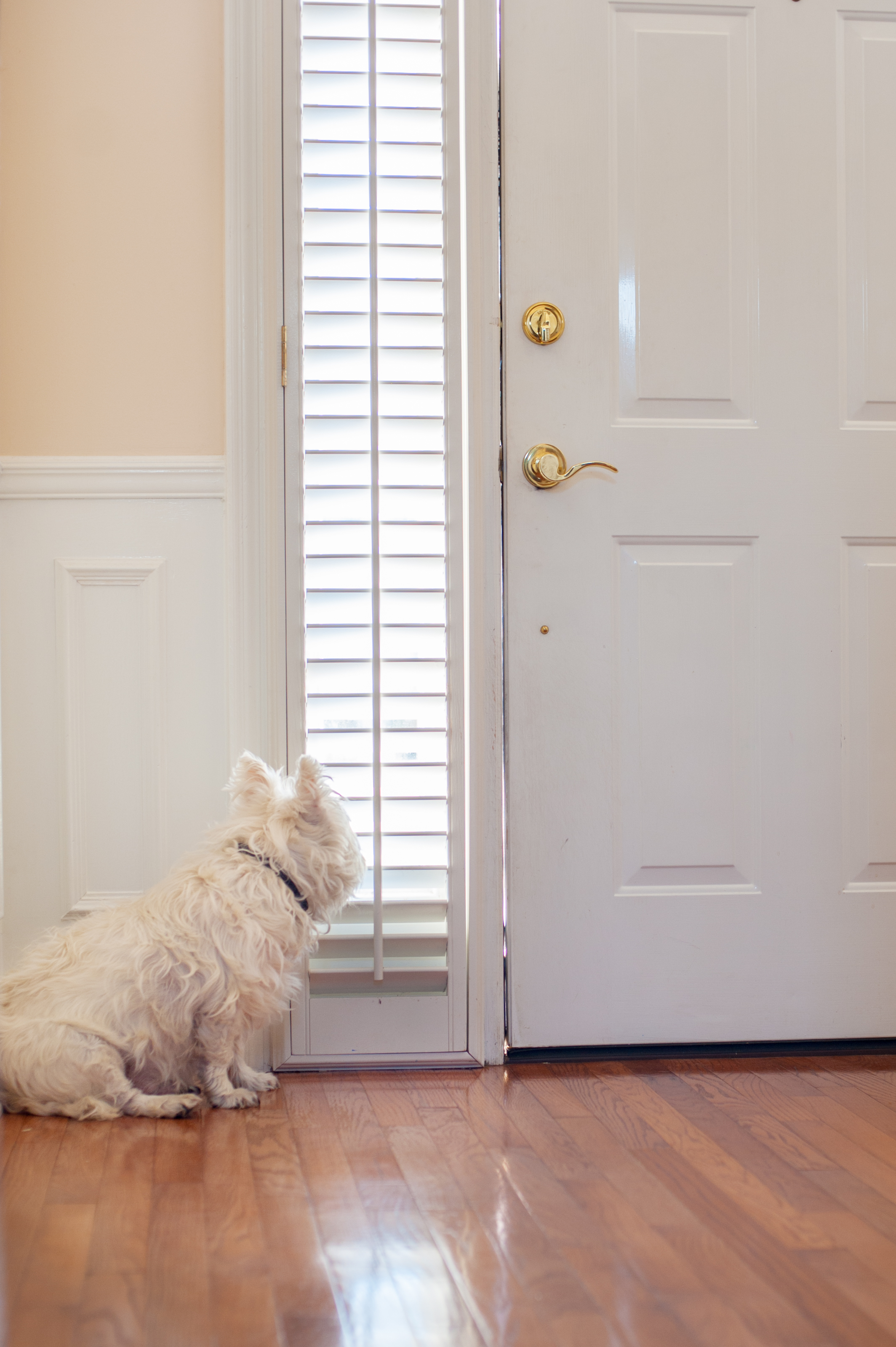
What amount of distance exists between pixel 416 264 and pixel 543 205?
269 millimetres

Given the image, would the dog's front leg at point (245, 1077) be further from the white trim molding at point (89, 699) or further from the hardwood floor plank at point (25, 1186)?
the white trim molding at point (89, 699)

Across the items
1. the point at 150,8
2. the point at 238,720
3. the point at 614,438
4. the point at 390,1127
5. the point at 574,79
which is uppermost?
the point at 150,8

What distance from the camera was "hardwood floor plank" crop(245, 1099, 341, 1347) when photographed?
105 centimetres

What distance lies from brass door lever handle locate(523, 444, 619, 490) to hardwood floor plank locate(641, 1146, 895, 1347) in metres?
1.16

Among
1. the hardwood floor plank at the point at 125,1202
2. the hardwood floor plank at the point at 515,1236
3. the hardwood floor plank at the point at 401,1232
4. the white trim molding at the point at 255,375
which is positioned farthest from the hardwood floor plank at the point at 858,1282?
the white trim molding at the point at 255,375

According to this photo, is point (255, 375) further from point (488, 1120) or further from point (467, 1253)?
point (467, 1253)

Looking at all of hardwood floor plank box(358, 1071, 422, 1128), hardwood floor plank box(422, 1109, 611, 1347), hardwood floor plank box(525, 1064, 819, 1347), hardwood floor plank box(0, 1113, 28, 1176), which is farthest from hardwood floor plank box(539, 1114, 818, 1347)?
hardwood floor plank box(0, 1113, 28, 1176)

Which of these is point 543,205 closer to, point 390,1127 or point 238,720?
point 238,720

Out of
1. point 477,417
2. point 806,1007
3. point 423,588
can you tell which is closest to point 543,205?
point 477,417

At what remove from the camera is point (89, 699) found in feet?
6.61

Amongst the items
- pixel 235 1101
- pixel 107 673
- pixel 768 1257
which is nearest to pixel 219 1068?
pixel 235 1101

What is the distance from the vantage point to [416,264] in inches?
76.4

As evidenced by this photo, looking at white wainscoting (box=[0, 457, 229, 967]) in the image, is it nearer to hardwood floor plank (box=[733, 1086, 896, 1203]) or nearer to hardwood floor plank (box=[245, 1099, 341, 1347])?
hardwood floor plank (box=[245, 1099, 341, 1347])

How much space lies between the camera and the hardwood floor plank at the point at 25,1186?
120cm
